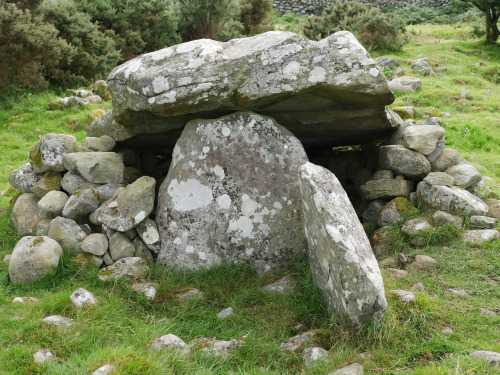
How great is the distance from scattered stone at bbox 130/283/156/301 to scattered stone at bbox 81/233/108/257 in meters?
0.75

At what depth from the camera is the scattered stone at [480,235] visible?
5871mm

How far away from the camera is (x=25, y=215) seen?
6.77 m

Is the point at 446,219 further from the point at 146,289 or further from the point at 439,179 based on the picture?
the point at 146,289

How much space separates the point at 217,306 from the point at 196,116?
254cm

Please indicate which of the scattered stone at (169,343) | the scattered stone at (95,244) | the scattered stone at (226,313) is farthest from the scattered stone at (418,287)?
the scattered stone at (95,244)

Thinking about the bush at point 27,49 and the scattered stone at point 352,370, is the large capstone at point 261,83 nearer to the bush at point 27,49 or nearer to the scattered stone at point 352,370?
the scattered stone at point 352,370

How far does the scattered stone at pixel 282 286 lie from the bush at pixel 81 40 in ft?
32.9

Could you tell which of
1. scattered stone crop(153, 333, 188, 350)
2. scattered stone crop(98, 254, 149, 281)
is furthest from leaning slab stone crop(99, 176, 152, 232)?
scattered stone crop(153, 333, 188, 350)

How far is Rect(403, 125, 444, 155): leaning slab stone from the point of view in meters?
6.81

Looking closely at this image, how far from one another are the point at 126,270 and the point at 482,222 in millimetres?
4306

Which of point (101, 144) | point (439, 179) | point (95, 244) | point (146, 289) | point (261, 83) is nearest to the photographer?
point (146, 289)

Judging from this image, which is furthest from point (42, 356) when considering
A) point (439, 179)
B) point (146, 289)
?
point (439, 179)

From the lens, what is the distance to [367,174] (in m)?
7.57

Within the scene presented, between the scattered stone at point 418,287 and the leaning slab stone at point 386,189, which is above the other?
the leaning slab stone at point 386,189
